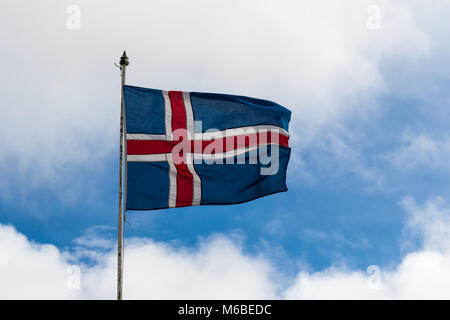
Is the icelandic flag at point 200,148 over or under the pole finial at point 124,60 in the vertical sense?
under

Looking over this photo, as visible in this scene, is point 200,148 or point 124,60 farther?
point 200,148

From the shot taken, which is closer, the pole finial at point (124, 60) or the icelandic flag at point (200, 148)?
the icelandic flag at point (200, 148)

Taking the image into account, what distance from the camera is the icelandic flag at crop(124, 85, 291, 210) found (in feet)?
62.8

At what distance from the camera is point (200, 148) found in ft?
66.1

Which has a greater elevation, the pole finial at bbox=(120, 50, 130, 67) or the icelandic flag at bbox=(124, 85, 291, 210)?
the pole finial at bbox=(120, 50, 130, 67)

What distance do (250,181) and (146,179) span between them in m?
3.27

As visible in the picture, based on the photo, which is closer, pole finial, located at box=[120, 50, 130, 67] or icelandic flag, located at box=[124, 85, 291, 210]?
icelandic flag, located at box=[124, 85, 291, 210]

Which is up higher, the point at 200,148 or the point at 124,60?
the point at 124,60

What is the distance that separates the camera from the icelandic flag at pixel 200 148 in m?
19.2

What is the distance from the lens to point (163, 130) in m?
19.8
